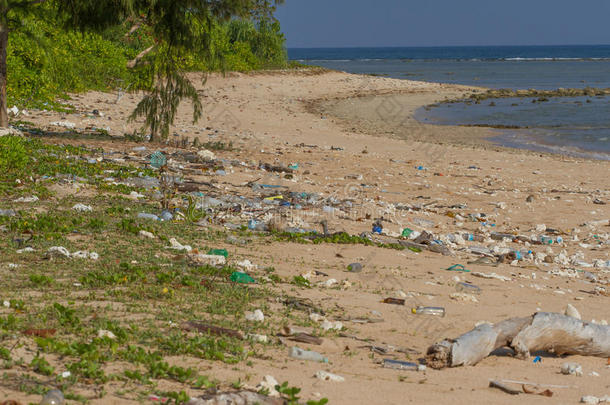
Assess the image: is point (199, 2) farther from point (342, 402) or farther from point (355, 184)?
point (342, 402)

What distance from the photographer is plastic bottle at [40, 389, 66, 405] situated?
3049 mm

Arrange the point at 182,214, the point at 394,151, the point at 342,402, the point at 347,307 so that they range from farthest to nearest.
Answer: the point at 394,151 → the point at 182,214 → the point at 347,307 → the point at 342,402

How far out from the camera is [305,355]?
4.30 metres

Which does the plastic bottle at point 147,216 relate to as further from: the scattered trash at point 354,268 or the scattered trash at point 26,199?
the scattered trash at point 354,268

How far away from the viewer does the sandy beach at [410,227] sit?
165 inches

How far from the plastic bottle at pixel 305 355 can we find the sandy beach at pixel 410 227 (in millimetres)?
58

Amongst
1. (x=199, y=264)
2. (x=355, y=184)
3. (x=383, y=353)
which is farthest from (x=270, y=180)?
(x=383, y=353)

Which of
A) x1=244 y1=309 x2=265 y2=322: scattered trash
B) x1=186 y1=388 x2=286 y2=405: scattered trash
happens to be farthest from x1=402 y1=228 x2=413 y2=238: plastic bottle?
x1=186 y1=388 x2=286 y2=405: scattered trash

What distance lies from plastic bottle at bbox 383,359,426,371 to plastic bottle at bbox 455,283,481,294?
7.34 feet

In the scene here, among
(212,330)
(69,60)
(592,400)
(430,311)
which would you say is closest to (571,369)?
(592,400)

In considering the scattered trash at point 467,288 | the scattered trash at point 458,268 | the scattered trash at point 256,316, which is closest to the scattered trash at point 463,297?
the scattered trash at point 467,288

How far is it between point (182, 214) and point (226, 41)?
29966 millimetres

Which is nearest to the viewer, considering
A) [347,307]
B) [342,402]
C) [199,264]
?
[342,402]

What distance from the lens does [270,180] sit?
37.2ft
